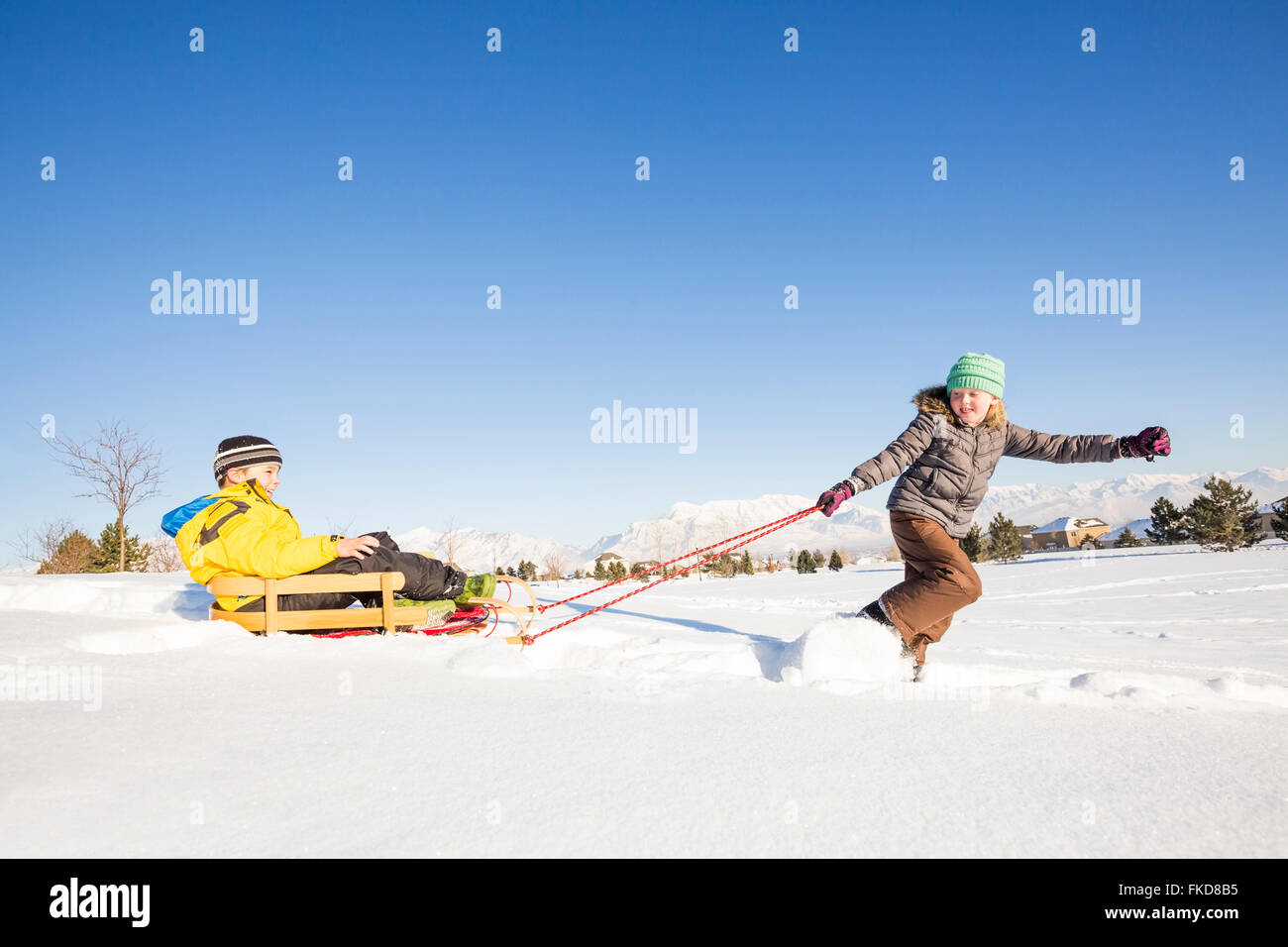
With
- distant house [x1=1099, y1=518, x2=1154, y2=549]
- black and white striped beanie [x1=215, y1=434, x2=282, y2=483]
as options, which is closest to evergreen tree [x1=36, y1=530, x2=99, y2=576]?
black and white striped beanie [x1=215, y1=434, x2=282, y2=483]

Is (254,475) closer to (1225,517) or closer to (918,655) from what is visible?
(918,655)

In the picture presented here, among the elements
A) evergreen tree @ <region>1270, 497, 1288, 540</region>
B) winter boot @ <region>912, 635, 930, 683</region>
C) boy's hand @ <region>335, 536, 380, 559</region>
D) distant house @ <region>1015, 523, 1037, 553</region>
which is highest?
boy's hand @ <region>335, 536, 380, 559</region>

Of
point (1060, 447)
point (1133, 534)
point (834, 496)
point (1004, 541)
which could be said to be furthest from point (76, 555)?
point (1133, 534)

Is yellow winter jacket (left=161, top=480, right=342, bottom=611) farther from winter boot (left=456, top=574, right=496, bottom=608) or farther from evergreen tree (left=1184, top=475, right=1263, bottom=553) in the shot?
evergreen tree (left=1184, top=475, right=1263, bottom=553)

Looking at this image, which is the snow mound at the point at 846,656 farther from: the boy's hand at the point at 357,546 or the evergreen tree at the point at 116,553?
the evergreen tree at the point at 116,553

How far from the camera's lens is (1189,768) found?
1.74 metres

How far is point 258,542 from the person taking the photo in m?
3.60

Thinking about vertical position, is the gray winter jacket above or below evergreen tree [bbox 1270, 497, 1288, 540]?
above

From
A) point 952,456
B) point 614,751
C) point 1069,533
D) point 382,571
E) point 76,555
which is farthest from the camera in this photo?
point 1069,533

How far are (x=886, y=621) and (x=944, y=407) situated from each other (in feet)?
4.00

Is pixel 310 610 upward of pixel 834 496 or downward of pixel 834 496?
downward

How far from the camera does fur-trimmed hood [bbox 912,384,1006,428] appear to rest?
374 cm

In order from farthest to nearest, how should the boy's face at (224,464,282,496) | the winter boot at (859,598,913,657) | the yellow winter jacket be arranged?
the boy's face at (224,464,282,496) < the yellow winter jacket < the winter boot at (859,598,913,657)

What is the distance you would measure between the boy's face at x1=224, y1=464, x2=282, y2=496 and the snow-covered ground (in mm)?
870
